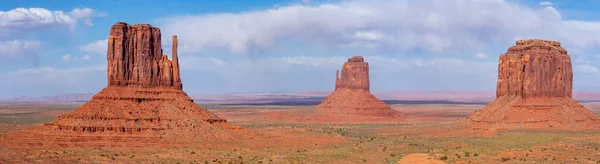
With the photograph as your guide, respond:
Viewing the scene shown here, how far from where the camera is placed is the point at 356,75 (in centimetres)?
16075

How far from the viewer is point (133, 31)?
257ft

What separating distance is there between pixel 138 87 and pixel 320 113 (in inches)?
3207

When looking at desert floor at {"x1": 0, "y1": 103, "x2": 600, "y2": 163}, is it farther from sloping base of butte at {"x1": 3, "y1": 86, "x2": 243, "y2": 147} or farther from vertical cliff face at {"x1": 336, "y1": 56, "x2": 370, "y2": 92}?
vertical cliff face at {"x1": 336, "y1": 56, "x2": 370, "y2": 92}

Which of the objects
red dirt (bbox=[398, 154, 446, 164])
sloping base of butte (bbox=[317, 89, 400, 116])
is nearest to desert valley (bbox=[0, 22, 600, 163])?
red dirt (bbox=[398, 154, 446, 164])

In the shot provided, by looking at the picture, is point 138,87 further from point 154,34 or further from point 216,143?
point 216,143

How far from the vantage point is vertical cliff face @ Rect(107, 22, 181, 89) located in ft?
254

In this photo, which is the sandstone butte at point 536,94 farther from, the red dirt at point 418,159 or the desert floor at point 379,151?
the red dirt at point 418,159

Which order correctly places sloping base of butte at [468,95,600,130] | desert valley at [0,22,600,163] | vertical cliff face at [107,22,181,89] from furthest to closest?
sloping base of butte at [468,95,600,130] → vertical cliff face at [107,22,181,89] → desert valley at [0,22,600,163]

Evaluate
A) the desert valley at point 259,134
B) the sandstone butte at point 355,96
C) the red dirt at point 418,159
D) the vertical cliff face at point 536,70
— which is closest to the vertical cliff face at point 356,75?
the sandstone butte at point 355,96

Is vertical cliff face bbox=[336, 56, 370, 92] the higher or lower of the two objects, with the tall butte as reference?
higher

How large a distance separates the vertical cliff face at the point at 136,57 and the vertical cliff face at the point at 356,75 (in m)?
83.8

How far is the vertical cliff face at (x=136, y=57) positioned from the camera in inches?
3046

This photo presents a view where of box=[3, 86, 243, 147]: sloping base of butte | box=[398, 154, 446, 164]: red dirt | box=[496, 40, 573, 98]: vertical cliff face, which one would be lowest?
box=[398, 154, 446, 164]: red dirt

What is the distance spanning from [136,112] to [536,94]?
51271 millimetres
